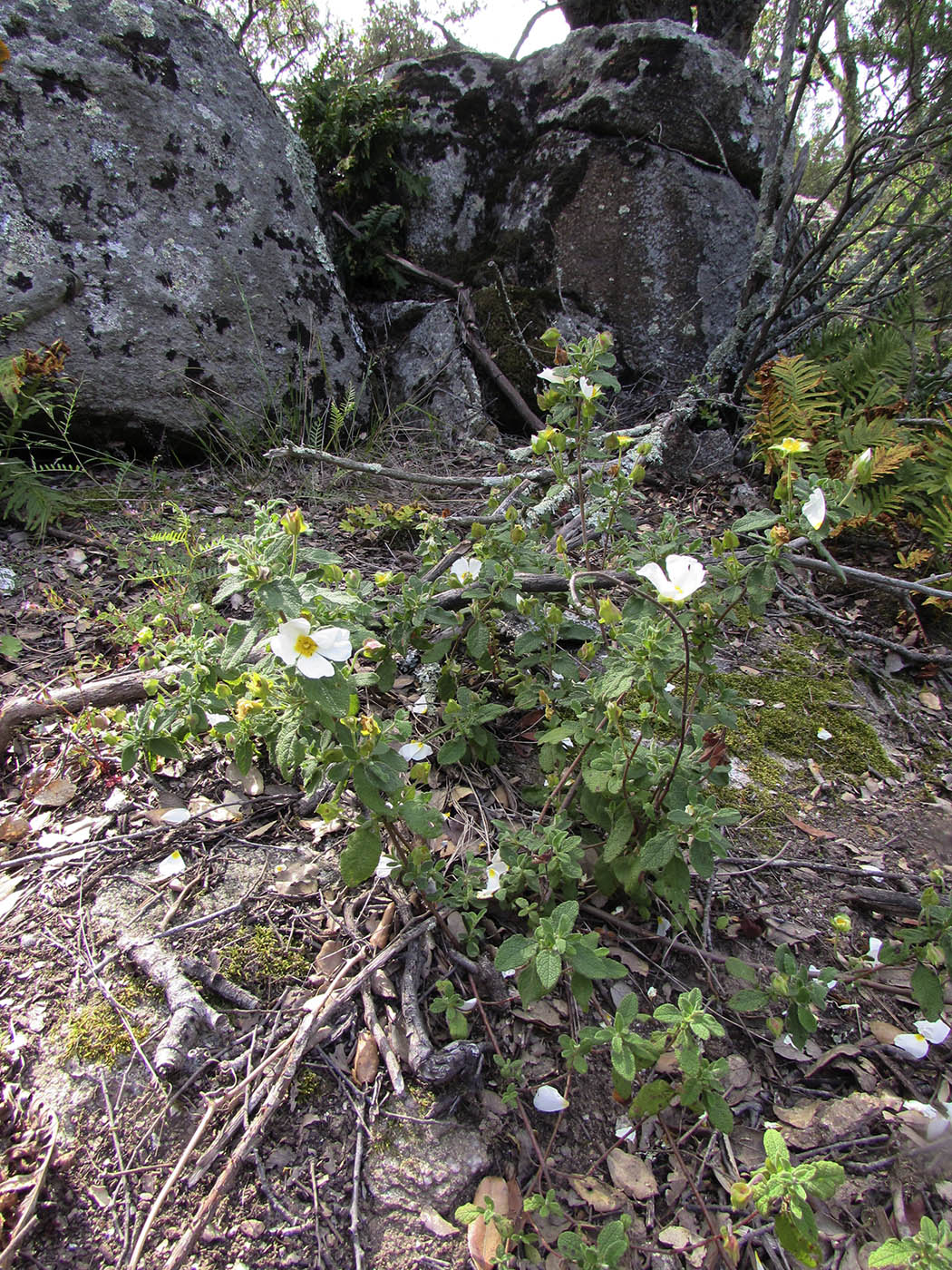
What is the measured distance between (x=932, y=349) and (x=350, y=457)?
3.45 m

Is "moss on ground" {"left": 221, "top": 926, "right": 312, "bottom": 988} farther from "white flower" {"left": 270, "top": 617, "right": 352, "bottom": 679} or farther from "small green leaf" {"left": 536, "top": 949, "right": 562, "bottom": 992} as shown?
"white flower" {"left": 270, "top": 617, "right": 352, "bottom": 679}

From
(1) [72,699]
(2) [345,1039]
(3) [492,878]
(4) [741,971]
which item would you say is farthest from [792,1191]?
(1) [72,699]

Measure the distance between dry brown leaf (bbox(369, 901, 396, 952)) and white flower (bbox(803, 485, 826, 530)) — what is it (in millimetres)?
1296

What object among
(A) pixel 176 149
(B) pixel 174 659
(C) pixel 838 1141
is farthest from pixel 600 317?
(C) pixel 838 1141

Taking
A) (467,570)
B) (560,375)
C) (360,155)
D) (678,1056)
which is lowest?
(678,1056)

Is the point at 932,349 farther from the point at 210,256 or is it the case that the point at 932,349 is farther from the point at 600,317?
the point at 210,256

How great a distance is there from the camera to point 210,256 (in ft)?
11.8

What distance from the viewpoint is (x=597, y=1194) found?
1303 mm

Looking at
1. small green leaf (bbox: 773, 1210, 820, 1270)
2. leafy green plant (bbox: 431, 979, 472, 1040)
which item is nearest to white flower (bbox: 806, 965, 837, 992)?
small green leaf (bbox: 773, 1210, 820, 1270)

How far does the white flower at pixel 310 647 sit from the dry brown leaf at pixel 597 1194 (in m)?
1.11

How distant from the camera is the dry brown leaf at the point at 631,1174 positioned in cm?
132

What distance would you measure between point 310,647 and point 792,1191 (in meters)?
1.20

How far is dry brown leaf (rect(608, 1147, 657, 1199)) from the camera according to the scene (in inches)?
52.1

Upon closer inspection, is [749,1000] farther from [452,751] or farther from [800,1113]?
[452,751]
